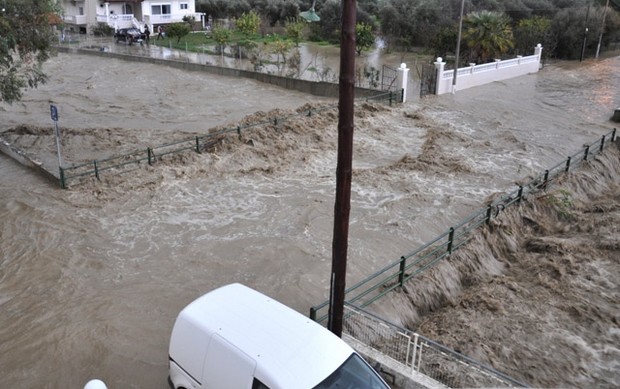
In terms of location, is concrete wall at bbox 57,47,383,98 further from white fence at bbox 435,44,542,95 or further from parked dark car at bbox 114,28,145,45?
parked dark car at bbox 114,28,145,45

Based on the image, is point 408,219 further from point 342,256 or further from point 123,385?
point 123,385

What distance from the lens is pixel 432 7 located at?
167 feet

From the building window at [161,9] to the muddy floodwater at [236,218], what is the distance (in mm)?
35538

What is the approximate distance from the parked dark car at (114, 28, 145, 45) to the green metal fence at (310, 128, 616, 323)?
4612 centimetres

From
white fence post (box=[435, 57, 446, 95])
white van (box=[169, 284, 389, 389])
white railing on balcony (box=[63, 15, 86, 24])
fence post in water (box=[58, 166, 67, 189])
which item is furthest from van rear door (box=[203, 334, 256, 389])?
white railing on balcony (box=[63, 15, 86, 24])

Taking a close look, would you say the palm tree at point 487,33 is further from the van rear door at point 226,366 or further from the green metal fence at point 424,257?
the van rear door at point 226,366

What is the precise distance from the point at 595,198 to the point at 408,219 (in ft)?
21.3

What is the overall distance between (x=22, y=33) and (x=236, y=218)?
8.60m

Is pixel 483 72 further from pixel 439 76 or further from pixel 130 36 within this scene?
pixel 130 36

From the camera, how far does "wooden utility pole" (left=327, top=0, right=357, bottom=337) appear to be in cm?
619

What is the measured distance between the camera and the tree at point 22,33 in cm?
1442

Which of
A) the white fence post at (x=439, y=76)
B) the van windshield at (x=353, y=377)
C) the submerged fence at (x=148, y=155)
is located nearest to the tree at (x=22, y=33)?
the submerged fence at (x=148, y=155)

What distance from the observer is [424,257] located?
10.3 meters

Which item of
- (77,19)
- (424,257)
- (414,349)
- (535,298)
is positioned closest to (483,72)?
(535,298)
